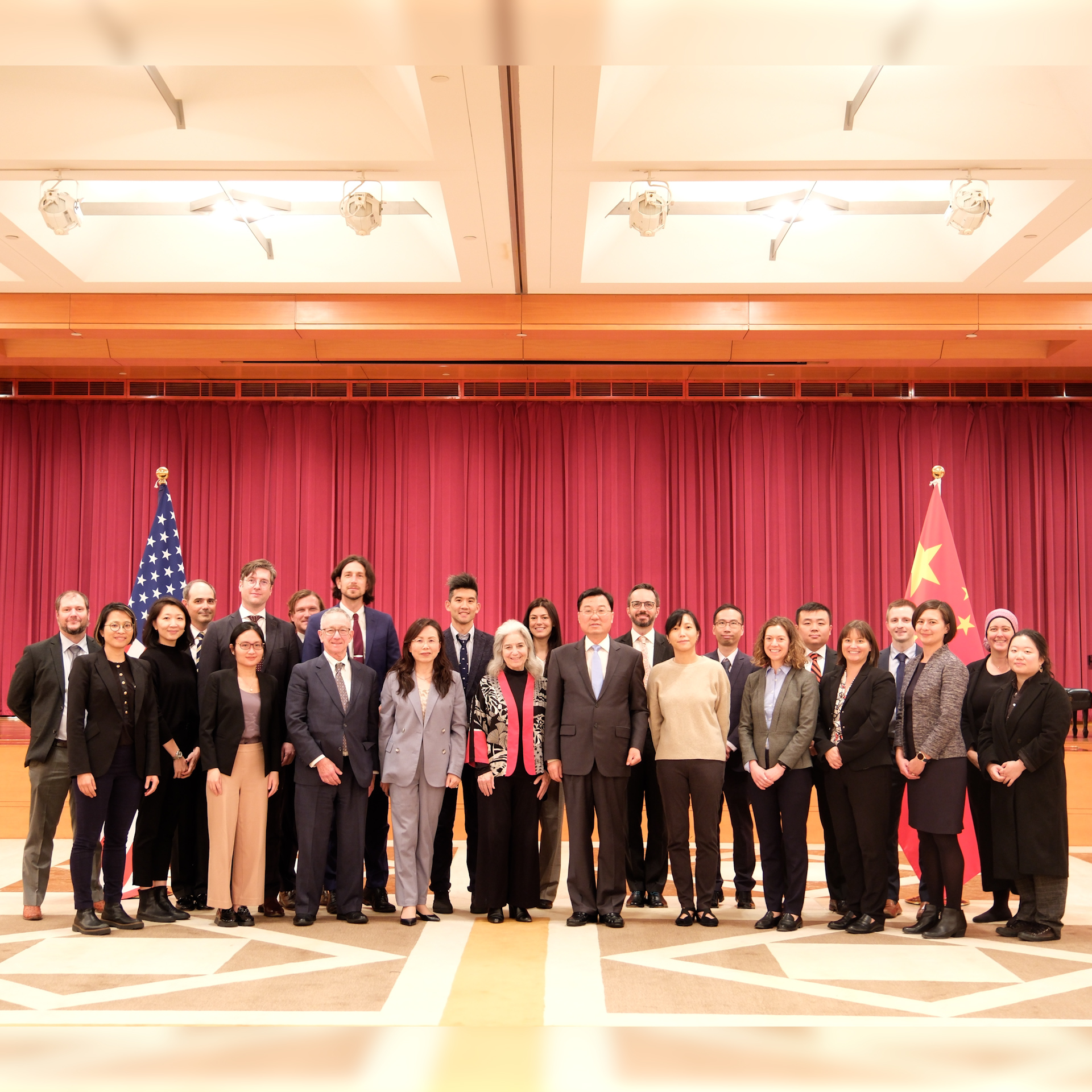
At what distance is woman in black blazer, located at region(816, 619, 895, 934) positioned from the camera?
183 inches

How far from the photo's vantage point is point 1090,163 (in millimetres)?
5207

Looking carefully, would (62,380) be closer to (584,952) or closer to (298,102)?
(298,102)

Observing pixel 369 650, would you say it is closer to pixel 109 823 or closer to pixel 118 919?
pixel 109 823

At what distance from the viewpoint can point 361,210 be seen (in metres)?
5.59

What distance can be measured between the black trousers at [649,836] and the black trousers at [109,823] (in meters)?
2.26

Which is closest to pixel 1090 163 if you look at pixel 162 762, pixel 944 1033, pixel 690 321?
pixel 690 321

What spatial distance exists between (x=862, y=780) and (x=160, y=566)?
15.7 ft

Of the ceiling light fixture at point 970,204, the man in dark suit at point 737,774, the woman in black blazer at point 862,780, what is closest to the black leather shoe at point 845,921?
the woman in black blazer at point 862,780

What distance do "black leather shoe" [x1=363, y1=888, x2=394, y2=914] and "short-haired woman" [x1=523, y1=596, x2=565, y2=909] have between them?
72cm

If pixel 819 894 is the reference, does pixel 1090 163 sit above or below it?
above

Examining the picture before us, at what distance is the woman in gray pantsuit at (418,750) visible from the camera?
190 inches

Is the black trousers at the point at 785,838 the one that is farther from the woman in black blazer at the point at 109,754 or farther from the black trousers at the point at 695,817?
the woman in black blazer at the point at 109,754

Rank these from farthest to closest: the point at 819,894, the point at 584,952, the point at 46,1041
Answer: the point at 819,894
the point at 584,952
the point at 46,1041

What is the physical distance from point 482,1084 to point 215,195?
5.38 meters
